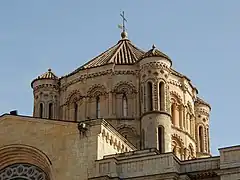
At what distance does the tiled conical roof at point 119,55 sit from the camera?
1821 inches

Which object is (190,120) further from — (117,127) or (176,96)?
(117,127)

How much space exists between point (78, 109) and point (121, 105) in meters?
3.00

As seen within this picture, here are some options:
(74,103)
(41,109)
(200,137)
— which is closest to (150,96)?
(74,103)

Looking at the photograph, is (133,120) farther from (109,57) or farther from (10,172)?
(10,172)

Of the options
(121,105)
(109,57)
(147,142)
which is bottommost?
(147,142)

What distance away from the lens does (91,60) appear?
4828 cm

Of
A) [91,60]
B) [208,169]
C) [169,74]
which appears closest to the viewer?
[208,169]

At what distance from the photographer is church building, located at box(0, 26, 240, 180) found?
110ft

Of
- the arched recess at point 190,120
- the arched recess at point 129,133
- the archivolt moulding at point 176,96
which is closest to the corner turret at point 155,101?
the arched recess at point 129,133

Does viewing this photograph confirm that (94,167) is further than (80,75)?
No

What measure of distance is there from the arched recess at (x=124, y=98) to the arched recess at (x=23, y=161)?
337 inches

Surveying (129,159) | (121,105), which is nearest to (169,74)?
(121,105)

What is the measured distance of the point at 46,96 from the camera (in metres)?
47.4

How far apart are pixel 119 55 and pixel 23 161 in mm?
13596
